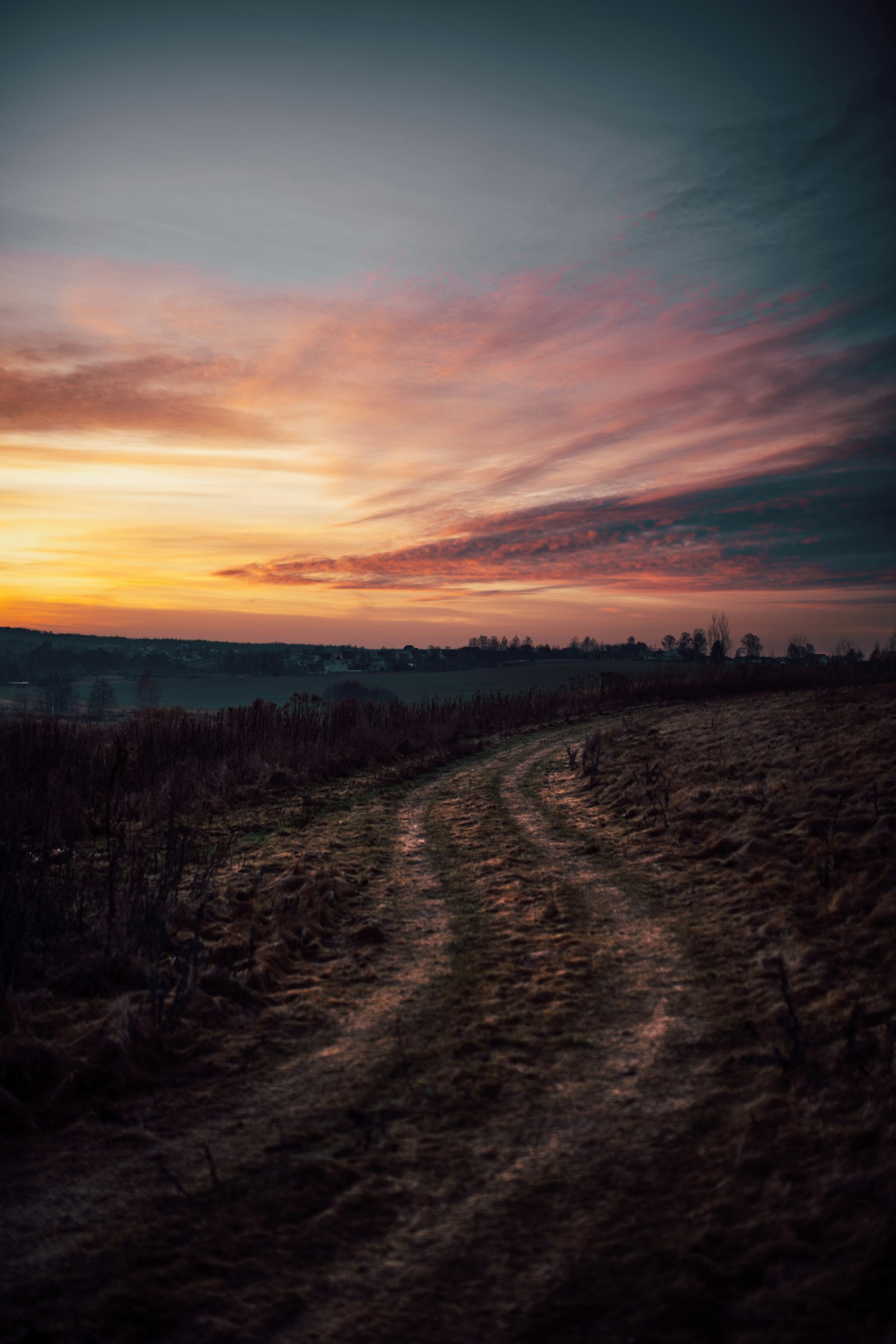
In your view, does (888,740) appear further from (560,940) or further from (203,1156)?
(203,1156)

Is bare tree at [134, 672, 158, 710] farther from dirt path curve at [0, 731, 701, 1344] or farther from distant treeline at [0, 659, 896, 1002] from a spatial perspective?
dirt path curve at [0, 731, 701, 1344]

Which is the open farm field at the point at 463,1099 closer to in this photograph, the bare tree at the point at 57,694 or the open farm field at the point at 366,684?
the open farm field at the point at 366,684

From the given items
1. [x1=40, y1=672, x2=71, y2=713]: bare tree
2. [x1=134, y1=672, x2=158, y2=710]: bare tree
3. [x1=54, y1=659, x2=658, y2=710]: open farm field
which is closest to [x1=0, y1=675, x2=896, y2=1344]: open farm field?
[x1=54, y1=659, x2=658, y2=710]: open farm field

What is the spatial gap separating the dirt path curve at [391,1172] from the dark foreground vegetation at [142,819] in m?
0.94

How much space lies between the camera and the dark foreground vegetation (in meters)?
5.16

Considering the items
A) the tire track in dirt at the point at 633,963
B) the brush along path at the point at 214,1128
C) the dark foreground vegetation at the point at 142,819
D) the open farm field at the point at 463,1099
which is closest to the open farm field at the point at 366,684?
the dark foreground vegetation at the point at 142,819

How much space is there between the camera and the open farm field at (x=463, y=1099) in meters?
2.68

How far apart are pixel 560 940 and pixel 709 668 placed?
3820 centimetres

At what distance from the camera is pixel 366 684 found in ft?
303

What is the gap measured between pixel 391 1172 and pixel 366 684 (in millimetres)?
89668

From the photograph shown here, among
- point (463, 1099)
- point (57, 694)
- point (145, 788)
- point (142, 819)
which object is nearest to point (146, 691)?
point (57, 694)

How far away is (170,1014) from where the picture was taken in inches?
186

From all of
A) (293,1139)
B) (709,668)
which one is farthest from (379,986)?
(709,668)

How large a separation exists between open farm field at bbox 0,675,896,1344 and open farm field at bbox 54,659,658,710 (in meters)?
57.9
